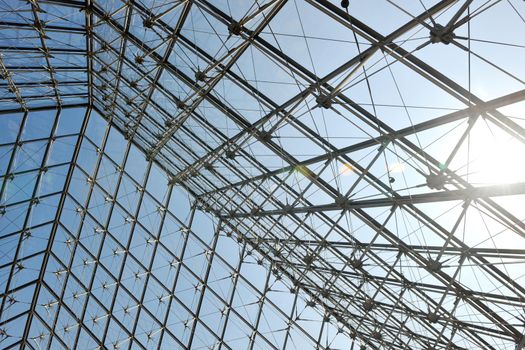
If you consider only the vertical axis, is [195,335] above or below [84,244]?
below

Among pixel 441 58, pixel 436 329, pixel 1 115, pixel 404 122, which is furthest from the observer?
pixel 1 115

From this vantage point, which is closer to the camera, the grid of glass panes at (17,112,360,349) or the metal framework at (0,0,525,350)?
the metal framework at (0,0,525,350)

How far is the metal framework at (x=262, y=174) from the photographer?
1179 centimetres

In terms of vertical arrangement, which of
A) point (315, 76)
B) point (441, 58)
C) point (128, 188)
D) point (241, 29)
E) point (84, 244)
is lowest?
point (441, 58)

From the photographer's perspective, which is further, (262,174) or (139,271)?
(139,271)

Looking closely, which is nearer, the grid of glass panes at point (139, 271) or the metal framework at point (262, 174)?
the metal framework at point (262, 174)

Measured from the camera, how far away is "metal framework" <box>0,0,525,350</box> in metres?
11.8

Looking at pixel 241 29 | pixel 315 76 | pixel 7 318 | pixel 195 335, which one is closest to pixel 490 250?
pixel 315 76

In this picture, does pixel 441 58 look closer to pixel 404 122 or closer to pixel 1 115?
pixel 404 122

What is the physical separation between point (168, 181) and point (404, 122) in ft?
65.2

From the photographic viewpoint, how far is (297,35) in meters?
13.9

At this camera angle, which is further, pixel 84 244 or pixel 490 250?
pixel 84 244

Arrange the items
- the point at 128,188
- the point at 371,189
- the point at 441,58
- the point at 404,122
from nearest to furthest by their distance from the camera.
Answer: the point at 441,58 < the point at 404,122 < the point at 371,189 < the point at 128,188

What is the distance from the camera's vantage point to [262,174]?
71.6 feet
